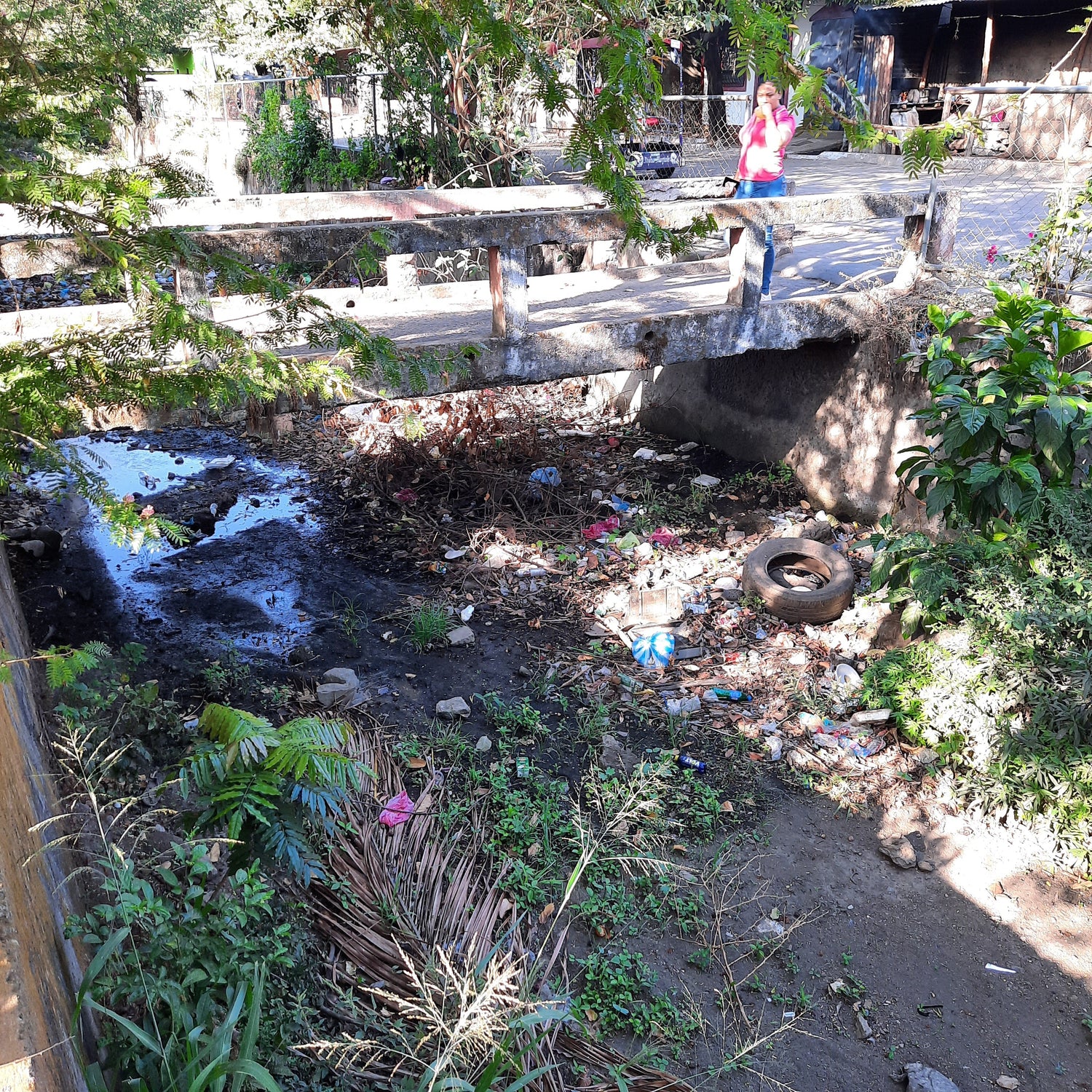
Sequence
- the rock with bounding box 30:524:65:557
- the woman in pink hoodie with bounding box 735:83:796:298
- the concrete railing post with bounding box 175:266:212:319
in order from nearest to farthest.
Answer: the concrete railing post with bounding box 175:266:212:319
the rock with bounding box 30:524:65:557
the woman in pink hoodie with bounding box 735:83:796:298

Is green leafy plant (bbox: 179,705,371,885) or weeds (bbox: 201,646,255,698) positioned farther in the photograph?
weeds (bbox: 201,646,255,698)

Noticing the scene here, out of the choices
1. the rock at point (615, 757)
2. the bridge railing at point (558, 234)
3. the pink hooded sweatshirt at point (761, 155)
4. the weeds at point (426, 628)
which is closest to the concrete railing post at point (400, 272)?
the bridge railing at point (558, 234)

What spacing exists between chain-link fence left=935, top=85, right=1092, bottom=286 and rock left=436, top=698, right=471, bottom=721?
620 cm

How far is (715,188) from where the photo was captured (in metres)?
9.60

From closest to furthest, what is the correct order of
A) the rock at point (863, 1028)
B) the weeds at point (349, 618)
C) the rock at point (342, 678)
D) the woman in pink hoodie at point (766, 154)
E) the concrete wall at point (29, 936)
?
the concrete wall at point (29, 936)
the rock at point (863, 1028)
the rock at point (342, 678)
the weeds at point (349, 618)
the woman in pink hoodie at point (766, 154)

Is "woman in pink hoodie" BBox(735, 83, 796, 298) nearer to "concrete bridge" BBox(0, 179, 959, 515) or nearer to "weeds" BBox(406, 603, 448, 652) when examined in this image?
"concrete bridge" BBox(0, 179, 959, 515)

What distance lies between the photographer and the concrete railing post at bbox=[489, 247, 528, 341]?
5379mm

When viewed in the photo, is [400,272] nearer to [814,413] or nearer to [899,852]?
[814,413]

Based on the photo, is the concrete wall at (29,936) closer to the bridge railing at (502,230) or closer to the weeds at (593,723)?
the bridge railing at (502,230)

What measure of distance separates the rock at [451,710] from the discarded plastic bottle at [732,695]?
150 cm

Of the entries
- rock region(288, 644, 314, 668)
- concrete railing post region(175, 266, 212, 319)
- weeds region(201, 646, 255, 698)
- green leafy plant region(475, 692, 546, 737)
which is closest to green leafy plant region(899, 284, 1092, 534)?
green leafy plant region(475, 692, 546, 737)

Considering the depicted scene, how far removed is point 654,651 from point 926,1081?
9.11 ft

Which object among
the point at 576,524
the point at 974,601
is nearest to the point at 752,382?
the point at 576,524

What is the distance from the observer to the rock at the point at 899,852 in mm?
4461
